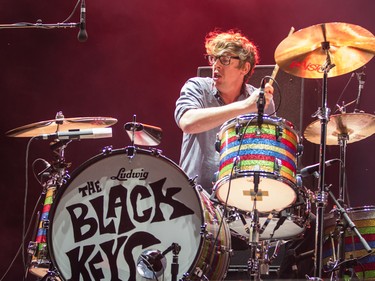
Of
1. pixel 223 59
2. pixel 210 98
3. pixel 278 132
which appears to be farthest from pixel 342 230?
pixel 223 59

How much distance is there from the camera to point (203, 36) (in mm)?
5918

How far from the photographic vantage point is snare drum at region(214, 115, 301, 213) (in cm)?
355

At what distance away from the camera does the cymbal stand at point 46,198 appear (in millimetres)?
4426

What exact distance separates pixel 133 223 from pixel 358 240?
1569 mm

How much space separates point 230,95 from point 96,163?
129cm

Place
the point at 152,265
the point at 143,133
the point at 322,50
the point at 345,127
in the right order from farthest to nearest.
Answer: the point at 345,127 → the point at 322,50 → the point at 143,133 → the point at 152,265

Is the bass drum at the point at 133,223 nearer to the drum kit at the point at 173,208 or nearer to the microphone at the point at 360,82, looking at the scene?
the drum kit at the point at 173,208

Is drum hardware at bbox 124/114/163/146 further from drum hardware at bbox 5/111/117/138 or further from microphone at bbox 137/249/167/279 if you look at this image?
drum hardware at bbox 5/111/117/138

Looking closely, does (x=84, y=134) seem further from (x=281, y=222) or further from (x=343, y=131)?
(x=343, y=131)

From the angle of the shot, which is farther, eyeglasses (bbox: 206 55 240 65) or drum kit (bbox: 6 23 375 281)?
eyeglasses (bbox: 206 55 240 65)

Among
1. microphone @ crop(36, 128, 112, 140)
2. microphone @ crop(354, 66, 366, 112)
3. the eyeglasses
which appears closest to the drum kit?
microphone @ crop(36, 128, 112, 140)

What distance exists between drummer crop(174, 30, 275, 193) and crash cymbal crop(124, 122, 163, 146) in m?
0.42

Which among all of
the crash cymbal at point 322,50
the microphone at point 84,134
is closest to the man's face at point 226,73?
the crash cymbal at point 322,50

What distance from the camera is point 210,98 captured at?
461 cm
